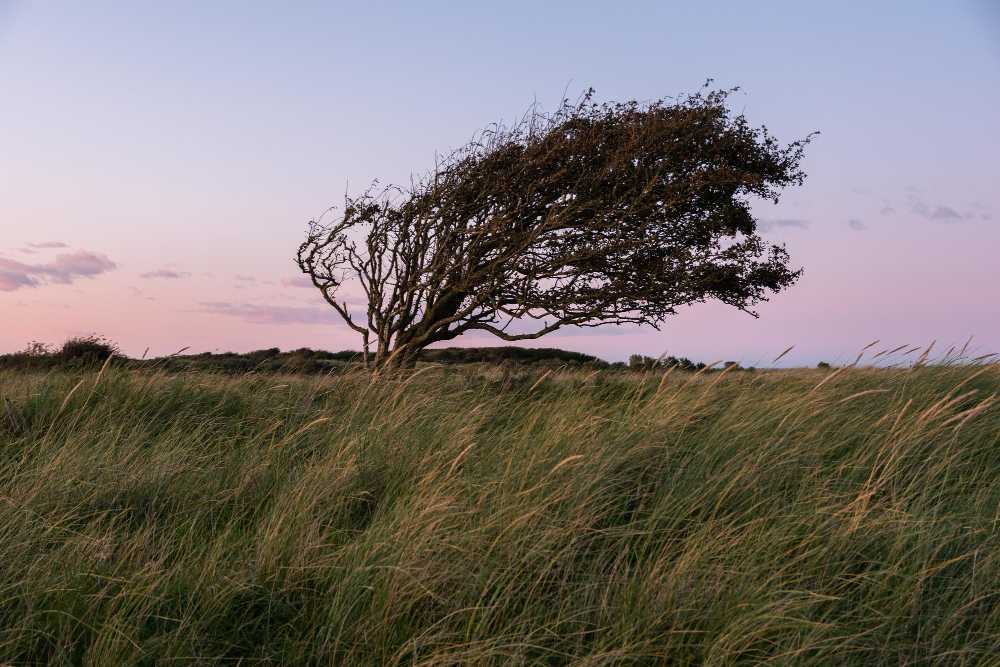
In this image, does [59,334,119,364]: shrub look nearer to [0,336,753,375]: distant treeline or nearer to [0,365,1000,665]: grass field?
[0,336,753,375]: distant treeline

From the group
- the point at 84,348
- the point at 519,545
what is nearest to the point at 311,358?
the point at 84,348

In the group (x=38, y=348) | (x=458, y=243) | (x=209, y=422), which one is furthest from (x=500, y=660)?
(x=38, y=348)

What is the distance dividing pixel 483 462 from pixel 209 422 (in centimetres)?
279

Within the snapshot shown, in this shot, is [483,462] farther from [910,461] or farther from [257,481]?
[910,461]

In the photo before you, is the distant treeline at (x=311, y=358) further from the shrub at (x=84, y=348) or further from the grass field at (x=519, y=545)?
the grass field at (x=519, y=545)

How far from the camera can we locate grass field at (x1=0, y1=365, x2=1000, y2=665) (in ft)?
11.1

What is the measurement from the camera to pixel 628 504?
186 inches

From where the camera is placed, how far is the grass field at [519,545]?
3381 millimetres

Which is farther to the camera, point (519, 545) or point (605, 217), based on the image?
point (605, 217)

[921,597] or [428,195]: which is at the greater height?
[428,195]

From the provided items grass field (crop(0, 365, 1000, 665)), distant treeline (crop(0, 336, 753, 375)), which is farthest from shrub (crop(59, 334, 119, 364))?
grass field (crop(0, 365, 1000, 665))

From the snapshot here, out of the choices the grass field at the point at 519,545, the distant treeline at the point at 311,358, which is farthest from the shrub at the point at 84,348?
the grass field at the point at 519,545

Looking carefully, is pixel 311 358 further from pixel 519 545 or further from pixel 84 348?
pixel 519 545

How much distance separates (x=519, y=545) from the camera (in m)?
3.90
